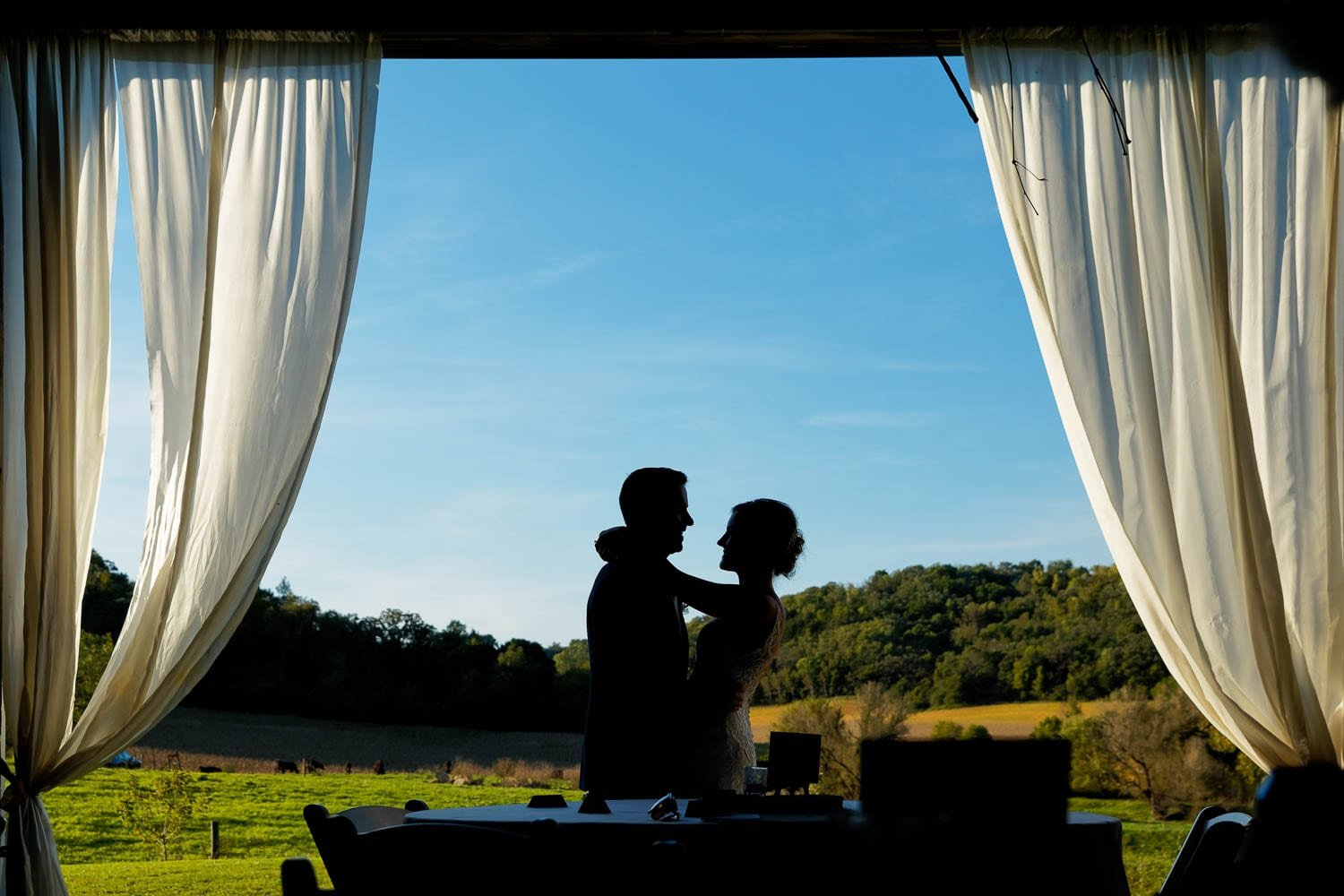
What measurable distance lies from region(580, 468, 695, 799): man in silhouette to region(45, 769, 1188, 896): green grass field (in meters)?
0.59

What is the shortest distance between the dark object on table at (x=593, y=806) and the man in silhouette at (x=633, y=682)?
65cm

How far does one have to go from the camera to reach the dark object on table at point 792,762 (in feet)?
8.45

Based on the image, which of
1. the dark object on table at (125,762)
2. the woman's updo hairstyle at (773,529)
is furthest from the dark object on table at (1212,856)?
the dark object on table at (125,762)

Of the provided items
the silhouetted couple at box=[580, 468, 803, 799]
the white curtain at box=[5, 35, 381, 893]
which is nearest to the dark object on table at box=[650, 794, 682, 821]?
the silhouetted couple at box=[580, 468, 803, 799]

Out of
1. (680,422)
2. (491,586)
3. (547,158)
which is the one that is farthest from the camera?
(547,158)

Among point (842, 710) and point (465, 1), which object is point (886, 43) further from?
point (842, 710)

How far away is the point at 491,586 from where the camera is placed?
13.0ft

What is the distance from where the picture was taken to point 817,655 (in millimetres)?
3736

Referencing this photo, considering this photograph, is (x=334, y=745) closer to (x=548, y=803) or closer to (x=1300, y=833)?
(x=548, y=803)

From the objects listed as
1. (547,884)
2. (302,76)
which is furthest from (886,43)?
(547,884)

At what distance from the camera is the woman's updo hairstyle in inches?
137

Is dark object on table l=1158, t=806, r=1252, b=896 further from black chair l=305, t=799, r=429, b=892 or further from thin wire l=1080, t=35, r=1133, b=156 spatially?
thin wire l=1080, t=35, r=1133, b=156

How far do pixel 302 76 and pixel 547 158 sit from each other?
125cm

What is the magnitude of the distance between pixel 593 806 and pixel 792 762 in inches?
18.7
